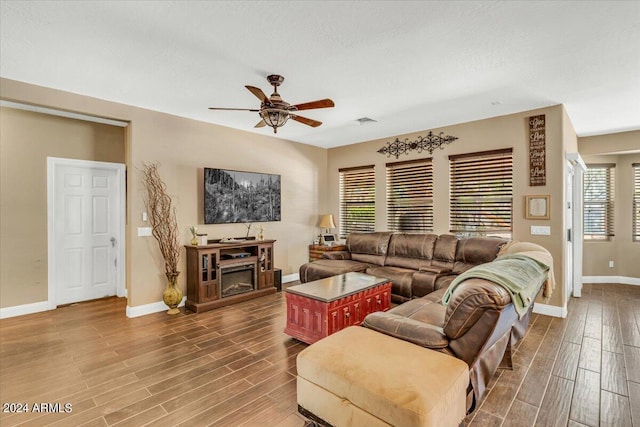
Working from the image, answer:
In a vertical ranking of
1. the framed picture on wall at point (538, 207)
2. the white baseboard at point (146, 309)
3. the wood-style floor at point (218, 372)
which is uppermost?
the framed picture on wall at point (538, 207)

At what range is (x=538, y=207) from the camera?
4.25m

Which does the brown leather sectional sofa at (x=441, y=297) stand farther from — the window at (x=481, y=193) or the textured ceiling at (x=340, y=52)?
the textured ceiling at (x=340, y=52)

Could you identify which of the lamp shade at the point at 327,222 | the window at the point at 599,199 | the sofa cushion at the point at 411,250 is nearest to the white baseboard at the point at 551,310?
the sofa cushion at the point at 411,250

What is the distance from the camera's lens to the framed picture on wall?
4176 mm

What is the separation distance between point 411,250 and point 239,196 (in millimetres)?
2976

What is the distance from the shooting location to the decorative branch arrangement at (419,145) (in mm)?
5168

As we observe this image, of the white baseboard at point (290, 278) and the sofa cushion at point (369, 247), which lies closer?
the sofa cushion at point (369, 247)

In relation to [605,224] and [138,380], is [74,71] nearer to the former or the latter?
[138,380]

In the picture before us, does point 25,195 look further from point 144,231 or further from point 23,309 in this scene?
point 144,231

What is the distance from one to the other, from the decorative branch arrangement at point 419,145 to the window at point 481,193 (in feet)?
1.06

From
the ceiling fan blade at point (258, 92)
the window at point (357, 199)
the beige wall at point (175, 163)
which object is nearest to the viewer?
the ceiling fan blade at point (258, 92)

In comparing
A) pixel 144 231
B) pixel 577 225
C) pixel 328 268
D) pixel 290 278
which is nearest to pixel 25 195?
pixel 144 231

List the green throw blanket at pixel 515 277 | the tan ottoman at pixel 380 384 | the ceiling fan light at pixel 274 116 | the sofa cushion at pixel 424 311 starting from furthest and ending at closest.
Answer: the ceiling fan light at pixel 274 116 → the sofa cushion at pixel 424 311 → the green throw blanket at pixel 515 277 → the tan ottoman at pixel 380 384

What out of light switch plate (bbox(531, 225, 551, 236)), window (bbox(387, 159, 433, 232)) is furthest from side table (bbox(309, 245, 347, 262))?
light switch plate (bbox(531, 225, 551, 236))
